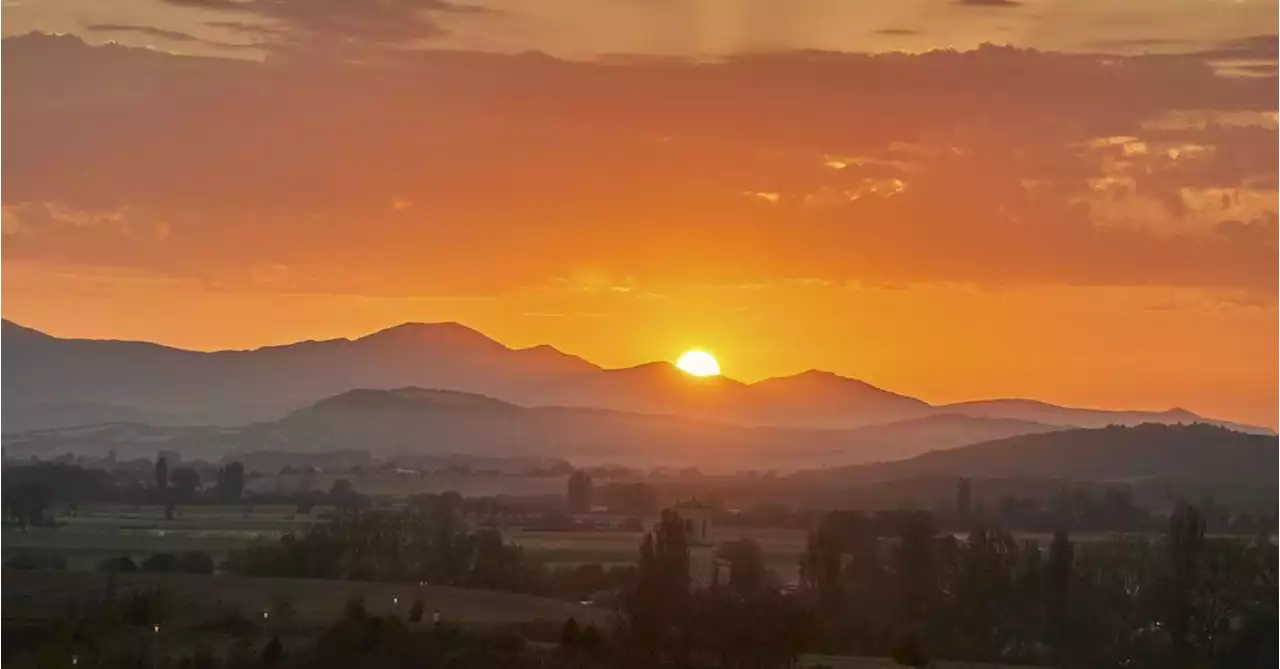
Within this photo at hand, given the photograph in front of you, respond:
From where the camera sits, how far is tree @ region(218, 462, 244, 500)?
16550cm

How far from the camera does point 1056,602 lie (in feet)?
241

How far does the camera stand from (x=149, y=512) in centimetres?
14775

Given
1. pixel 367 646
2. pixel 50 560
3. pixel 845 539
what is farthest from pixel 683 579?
pixel 50 560

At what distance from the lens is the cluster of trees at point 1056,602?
68438mm

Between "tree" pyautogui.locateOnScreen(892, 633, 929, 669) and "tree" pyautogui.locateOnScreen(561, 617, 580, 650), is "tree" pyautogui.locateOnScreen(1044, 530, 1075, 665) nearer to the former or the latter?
"tree" pyautogui.locateOnScreen(892, 633, 929, 669)

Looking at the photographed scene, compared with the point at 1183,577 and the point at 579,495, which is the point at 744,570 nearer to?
the point at 1183,577

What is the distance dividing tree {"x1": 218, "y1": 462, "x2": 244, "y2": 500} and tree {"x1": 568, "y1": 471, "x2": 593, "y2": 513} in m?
27.3

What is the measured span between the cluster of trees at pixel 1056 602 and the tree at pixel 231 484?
296ft

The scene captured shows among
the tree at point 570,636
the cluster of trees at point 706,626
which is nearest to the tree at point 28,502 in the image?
the tree at point 570,636

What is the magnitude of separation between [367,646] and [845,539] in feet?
138

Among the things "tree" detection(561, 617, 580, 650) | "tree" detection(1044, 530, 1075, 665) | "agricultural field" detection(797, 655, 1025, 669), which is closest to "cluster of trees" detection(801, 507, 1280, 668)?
"tree" detection(1044, 530, 1075, 665)

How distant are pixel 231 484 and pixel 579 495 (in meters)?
29.3

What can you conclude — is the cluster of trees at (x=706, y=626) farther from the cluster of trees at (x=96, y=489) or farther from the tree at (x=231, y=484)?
the tree at (x=231, y=484)

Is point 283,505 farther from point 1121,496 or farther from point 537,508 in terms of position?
point 1121,496
